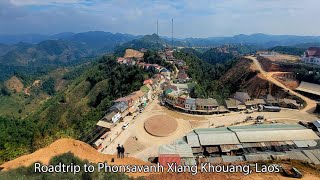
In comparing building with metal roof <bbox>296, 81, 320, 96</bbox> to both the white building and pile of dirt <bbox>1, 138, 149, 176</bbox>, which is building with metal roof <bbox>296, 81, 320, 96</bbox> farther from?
pile of dirt <bbox>1, 138, 149, 176</bbox>

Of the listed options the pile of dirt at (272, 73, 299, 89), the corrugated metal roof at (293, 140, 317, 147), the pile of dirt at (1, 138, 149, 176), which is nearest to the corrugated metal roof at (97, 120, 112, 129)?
the pile of dirt at (1, 138, 149, 176)

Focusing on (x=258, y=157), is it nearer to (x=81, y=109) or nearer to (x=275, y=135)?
(x=275, y=135)

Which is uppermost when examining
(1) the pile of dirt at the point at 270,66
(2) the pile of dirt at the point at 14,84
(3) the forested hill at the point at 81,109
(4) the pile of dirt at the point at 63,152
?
(1) the pile of dirt at the point at 270,66

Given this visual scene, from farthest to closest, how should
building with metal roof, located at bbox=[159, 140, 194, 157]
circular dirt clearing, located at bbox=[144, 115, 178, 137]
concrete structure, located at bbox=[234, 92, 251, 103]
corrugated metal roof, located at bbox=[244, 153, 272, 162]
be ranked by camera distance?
1. concrete structure, located at bbox=[234, 92, 251, 103]
2. circular dirt clearing, located at bbox=[144, 115, 178, 137]
3. building with metal roof, located at bbox=[159, 140, 194, 157]
4. corrugated metal roof, located at bbox=[244, 153, 272, 162]

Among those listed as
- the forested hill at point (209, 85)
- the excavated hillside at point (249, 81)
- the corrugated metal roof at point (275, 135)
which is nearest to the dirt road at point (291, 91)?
the excavated hillside at point (249, 81)

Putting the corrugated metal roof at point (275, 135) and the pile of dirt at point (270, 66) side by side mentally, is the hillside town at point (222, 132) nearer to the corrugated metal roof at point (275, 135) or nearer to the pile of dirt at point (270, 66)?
the corrugated metal roof at point (275, 135)

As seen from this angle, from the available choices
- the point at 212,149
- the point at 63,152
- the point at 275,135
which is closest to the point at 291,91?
the point at 275,135
